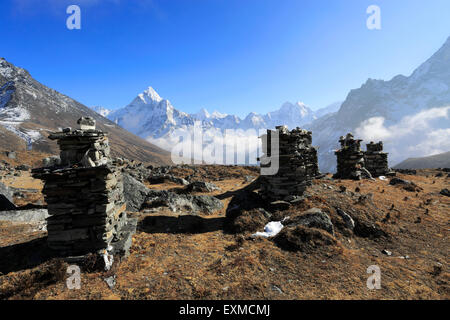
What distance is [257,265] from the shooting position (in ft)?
23.4

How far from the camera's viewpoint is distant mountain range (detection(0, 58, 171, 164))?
88562 mm

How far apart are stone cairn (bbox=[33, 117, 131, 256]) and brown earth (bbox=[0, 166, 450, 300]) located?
0.85 metres

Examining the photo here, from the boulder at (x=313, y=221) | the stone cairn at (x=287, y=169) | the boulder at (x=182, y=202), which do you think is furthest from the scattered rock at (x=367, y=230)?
the boulder at (x=182, y=202)

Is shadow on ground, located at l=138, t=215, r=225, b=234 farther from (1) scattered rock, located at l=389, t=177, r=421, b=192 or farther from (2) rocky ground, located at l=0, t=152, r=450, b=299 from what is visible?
(1) scattered rock, located at l=389, t=177, r=421, b=192

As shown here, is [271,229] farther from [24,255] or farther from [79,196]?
[24,255]

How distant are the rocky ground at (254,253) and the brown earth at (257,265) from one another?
0.04 meters

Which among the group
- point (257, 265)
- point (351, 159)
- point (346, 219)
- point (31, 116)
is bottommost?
point (257, 265)

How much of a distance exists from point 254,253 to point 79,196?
6670 mm

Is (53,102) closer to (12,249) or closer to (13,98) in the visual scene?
(13,98)

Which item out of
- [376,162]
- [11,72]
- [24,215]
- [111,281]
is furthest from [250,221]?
[11,72]

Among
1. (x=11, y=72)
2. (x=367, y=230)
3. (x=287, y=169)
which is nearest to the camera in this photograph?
(x=367, y=230)

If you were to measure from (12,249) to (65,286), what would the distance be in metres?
4.01

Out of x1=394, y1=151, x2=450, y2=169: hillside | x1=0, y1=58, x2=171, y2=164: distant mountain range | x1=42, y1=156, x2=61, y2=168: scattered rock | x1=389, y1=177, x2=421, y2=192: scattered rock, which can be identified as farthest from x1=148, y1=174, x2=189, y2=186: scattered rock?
x1=394, y1=151, x2=450, y2=169: hillside
